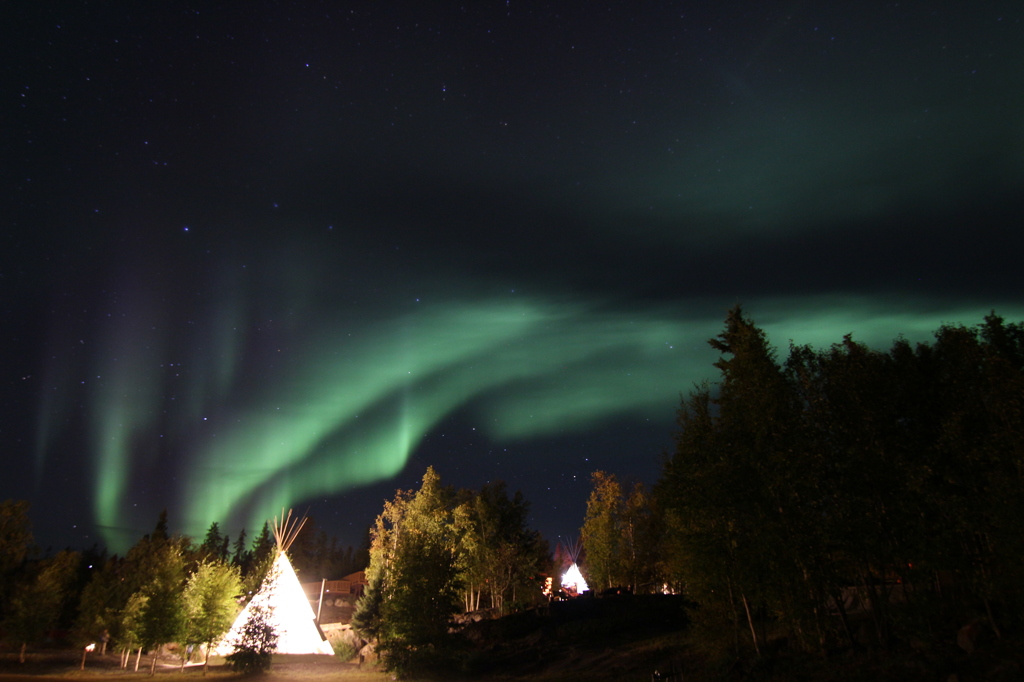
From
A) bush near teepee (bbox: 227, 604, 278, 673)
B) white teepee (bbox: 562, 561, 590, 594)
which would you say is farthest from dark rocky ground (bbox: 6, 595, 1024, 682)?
white teepee (bbox: 562, 561, 590, 594)

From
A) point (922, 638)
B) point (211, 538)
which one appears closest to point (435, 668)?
point (922, 638)

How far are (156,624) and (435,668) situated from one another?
42.2 ft

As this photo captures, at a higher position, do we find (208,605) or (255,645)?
(208,605)

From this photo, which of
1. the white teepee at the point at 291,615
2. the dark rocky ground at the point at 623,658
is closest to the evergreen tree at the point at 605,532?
the dark rocky ground at the point at 623,658

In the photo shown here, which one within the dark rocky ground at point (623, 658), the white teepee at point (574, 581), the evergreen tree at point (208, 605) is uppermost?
the evergreen tree at point (208, 605)

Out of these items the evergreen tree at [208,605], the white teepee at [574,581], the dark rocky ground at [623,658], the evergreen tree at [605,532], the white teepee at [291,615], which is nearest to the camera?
the dark rocky ground at [623,658]

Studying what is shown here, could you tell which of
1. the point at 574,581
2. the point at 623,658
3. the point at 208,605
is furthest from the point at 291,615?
the point at 574,581

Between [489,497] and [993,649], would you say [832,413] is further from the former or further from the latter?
[489,497]

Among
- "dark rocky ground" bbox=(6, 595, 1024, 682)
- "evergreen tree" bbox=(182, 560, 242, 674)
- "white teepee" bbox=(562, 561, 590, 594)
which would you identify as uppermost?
"evergreen tree" bbox=(182, 560, 242, 674)

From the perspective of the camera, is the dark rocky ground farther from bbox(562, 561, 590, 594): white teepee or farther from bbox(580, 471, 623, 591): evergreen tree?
bbox(562, 561, 590, 594): white teepee

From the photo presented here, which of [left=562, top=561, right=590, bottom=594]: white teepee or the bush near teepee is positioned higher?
the bush near teepee

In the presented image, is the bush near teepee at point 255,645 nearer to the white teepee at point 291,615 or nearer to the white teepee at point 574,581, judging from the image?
the white teepee at point 291,615

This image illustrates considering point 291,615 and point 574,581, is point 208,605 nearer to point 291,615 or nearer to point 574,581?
point 291,615

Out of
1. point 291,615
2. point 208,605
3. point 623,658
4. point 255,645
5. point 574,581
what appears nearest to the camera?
point 255,645
